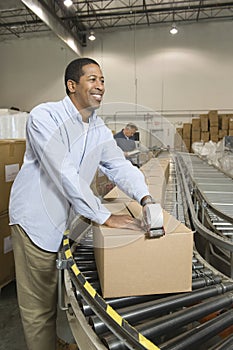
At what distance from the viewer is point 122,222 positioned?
0.82m

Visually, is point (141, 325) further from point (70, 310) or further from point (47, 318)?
point (47, 318)

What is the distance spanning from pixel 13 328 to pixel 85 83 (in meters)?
1.49

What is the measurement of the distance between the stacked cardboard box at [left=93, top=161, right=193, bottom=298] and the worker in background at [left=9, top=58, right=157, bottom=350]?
21 centimetres

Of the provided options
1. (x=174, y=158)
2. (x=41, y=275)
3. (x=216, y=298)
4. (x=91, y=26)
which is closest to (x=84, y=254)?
(x=41, y=275)

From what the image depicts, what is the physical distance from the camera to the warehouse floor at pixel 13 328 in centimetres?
146

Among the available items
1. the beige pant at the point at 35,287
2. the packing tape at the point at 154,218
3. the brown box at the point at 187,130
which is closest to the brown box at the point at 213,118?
the brown box at the point at 187,130

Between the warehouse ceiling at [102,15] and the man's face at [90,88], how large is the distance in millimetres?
4772

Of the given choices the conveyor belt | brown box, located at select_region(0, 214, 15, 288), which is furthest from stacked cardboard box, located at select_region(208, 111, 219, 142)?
brown box, located at select_region(0, 214, 15, 288)

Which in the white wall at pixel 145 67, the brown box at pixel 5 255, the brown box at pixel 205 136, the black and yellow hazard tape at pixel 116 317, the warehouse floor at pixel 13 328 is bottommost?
the warehouse floor at pixel 13 328

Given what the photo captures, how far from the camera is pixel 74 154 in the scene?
3.41 feet

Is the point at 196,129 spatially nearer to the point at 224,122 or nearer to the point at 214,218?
the point at 224,122

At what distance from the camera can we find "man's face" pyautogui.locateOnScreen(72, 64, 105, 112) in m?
0.99

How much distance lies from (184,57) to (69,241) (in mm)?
7130

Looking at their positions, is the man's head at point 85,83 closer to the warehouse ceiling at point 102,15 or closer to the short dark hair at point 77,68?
the short dark hair at point 77,68
